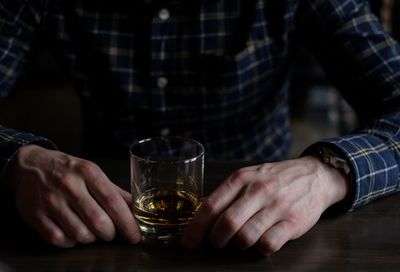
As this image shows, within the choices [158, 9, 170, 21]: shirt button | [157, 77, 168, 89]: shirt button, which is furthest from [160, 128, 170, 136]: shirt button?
[158, 9, 170, 21]: shirt button

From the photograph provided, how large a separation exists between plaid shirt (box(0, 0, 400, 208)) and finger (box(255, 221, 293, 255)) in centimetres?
53

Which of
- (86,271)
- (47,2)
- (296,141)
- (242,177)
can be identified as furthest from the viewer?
(296,141)

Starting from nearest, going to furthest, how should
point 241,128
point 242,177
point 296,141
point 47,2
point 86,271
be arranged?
point 86,271 < point 242,177 < point 47,2 < point 241,128 < point 296,141

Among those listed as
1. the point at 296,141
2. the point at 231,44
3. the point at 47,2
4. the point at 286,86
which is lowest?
the point at 296,141

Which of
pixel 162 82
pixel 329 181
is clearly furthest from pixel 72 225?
pixel 162 82

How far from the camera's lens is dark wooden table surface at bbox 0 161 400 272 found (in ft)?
2.03

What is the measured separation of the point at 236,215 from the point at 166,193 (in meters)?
0.12

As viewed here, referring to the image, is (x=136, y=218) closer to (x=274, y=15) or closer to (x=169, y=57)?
(x=169, y=57)

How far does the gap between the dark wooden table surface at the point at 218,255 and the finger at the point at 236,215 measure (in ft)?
0.08

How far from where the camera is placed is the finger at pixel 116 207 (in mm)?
663

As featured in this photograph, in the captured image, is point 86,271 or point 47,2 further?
point 47,2

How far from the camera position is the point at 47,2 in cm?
116

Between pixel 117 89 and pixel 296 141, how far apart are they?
3.54 ft

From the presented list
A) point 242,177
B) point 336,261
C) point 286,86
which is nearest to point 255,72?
point 286,86
